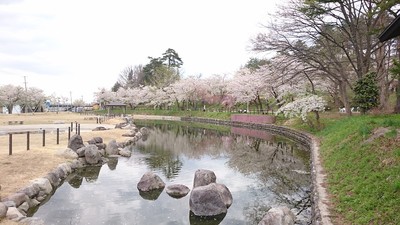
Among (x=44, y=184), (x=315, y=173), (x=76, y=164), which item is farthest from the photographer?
(x=76, y=164)

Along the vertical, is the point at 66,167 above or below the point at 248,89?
below

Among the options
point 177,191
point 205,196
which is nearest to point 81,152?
point 177,191

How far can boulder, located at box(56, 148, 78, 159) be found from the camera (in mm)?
14715

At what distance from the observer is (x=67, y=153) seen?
14.9 metres

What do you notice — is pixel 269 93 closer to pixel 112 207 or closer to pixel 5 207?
pixel 112 207

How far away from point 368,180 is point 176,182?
7379 mm

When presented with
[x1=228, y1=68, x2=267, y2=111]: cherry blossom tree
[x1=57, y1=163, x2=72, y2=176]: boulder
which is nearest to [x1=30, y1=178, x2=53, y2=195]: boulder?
[x1=57, y1=163, x2=72, y2=176]: boulder

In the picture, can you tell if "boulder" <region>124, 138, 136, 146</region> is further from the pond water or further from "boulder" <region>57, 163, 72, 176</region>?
"boulder" <region>57, 163, 72, 176</region>

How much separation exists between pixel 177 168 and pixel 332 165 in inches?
293

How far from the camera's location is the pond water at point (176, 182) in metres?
8.71

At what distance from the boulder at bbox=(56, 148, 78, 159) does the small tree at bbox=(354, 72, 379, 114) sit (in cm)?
1648

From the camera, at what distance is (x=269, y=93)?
41031 millimetres

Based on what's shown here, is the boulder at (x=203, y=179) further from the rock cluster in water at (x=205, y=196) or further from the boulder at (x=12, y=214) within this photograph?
the boulder at (x=12, y=214)

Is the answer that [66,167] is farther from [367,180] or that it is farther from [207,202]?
[367,180]
